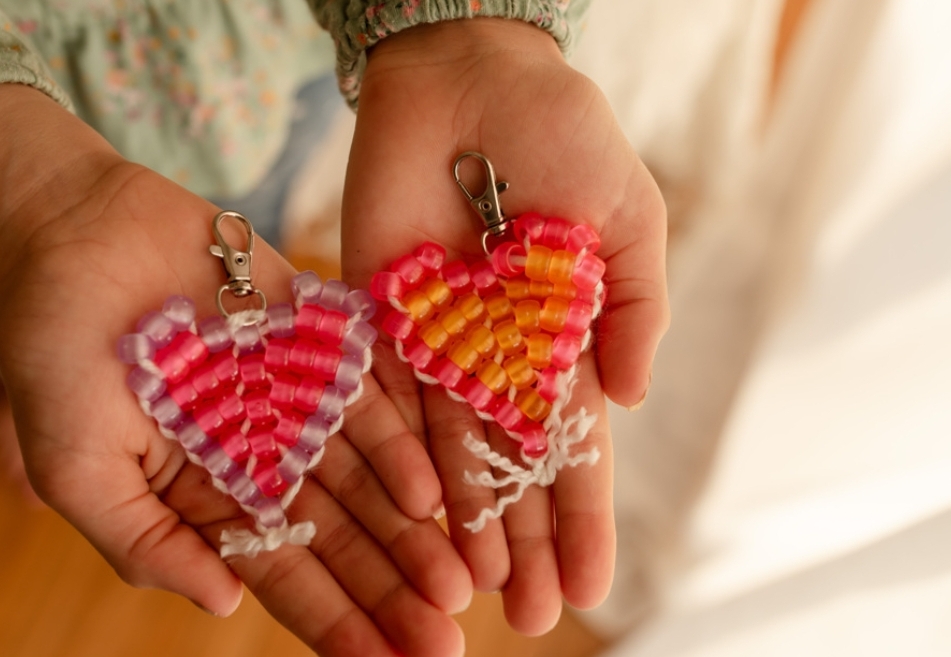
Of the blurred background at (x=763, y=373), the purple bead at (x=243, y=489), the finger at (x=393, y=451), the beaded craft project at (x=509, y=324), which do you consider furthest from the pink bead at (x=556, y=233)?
the blurred background at (x=763, y=373)

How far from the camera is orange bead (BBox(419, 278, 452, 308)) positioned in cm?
120

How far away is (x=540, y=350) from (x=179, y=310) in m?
0.51

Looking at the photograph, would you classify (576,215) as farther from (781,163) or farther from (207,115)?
(781,163)

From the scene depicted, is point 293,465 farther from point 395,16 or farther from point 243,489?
point 395,16

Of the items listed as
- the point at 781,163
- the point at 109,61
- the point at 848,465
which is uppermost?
the point at 109,61

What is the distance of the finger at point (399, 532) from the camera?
1.01 metres

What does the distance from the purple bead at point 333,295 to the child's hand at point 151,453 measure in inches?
5.0

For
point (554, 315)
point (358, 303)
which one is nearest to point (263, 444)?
point (358, 303)

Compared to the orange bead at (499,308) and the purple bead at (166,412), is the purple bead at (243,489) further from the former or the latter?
the orange bead at (499,308)

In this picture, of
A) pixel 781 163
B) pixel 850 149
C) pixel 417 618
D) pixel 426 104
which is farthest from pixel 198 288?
pixel 781 163

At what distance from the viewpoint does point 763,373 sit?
1803mm

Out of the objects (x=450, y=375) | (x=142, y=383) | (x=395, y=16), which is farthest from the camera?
Result: (x=395, y=16)

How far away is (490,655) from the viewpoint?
5.62 ft

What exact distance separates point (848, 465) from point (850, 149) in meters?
0.64
